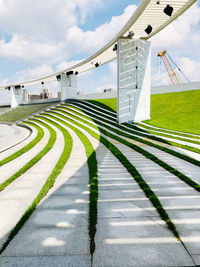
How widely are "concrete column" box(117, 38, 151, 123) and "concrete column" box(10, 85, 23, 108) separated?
110 ft

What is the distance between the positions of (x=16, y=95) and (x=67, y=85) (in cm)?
1746

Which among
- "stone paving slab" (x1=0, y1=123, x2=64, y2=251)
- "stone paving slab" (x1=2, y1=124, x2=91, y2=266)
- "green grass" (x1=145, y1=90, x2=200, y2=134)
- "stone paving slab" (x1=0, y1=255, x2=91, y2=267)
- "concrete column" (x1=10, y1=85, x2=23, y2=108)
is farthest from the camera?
"concrete column" (x1=10, y1=85, x2=23, y2=108)

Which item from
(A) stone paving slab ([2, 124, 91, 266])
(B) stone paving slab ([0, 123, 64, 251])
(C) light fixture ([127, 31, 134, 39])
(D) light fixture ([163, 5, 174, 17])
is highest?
(C) light fixture ([127, 31, 134, 39])

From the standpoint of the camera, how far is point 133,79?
20.2 metres

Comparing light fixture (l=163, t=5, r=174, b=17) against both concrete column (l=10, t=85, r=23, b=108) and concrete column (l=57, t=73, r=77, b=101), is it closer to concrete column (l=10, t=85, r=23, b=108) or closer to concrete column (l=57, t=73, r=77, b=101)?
concrete column (l=57, t=73, r=77, b=101)

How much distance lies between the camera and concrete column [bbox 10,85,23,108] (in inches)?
1788

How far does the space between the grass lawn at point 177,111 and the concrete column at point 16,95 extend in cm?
2692

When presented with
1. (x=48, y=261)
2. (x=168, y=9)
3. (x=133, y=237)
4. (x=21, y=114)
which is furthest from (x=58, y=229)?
(x=21, y=114)

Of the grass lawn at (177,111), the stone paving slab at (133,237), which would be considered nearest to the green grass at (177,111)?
the grass lawn at (177,111)

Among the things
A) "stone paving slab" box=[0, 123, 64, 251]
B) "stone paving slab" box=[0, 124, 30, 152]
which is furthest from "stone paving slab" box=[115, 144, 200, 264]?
"stone paving slab" box=[0, 124, 30, 152]

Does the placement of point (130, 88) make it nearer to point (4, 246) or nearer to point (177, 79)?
point (4, 246)

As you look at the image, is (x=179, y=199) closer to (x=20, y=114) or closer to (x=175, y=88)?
(x=175, y=88)

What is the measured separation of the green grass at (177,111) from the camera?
54.8 feet

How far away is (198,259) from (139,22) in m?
17.0
